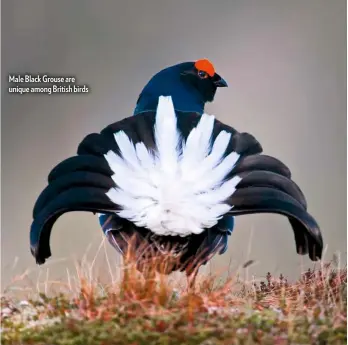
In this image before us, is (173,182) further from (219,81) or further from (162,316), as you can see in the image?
(219,81)

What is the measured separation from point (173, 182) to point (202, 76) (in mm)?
1367

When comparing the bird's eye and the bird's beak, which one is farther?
the bird's beak

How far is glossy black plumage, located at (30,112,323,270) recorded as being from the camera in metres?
3.04

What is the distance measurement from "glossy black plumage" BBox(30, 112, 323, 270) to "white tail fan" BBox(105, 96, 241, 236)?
0.03 m

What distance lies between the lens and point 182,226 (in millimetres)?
3117

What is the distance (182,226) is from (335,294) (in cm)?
75

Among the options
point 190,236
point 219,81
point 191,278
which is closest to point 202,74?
point 219,81

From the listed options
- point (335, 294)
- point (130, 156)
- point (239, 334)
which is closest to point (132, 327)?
point (239, 334)

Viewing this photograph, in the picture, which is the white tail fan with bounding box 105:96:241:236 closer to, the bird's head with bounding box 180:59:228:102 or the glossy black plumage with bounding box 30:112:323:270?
the glossy black plumage with bounding box 30:112:323:270

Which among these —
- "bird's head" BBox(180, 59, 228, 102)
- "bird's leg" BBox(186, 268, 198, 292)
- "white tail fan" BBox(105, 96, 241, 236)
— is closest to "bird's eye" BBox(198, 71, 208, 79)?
"bird's head" BBox(180, 59, 228, 102)

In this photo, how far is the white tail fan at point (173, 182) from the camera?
10.1 feet

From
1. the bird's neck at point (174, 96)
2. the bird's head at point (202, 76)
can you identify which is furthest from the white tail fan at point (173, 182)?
the bird's head at point (202, 76)

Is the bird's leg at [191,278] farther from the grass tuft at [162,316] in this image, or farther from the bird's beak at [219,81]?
the bird's beak at [219,81]

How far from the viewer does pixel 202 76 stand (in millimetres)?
4277
